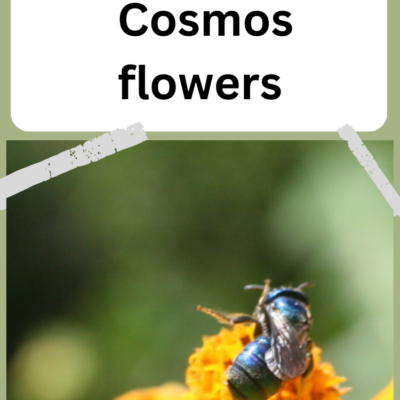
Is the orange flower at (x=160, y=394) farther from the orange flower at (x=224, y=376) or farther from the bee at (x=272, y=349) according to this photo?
the bee at (x=272, y=349)

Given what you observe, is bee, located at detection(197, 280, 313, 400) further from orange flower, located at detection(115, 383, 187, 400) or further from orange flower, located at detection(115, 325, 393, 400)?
orange flower, located at detection(115, 383, 187, 400)

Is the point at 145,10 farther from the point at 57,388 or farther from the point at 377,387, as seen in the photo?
the point at 57,388

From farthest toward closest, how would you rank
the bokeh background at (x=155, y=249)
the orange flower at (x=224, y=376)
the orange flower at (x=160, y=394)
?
the bokeh background at (x=155, y=249), the orange flower at (x=160, y=394), the orange flower at (x=224, y=376)

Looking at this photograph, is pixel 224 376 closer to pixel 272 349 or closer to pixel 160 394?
pixel 272 349

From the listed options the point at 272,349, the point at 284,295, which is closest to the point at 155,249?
the point at 284,295

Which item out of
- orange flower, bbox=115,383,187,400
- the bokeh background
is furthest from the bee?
the bokeh background

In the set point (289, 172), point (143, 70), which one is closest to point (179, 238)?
point (289, 172)

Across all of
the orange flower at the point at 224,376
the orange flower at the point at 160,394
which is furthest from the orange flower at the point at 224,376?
the orange flower at the point at 160,394
